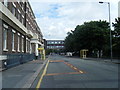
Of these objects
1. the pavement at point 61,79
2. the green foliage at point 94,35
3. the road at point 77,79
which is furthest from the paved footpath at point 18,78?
the green foliage at point 94,35

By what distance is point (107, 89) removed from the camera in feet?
29.6

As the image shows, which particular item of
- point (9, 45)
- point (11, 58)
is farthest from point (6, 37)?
point (11, 58)

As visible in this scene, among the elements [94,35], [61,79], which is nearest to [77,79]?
[61,79]

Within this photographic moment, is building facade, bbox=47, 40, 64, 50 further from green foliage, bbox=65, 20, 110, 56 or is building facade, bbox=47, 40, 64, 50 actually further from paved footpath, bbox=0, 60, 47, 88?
paved footpath, bbox=0, 60, 47, 88

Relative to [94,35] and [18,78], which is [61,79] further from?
[94,35]

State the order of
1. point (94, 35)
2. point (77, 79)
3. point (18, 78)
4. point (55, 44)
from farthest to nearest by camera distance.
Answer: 1. point (55, 44)
2. point (94, 35)
3. point (18, 78)
4. point (77, 79)

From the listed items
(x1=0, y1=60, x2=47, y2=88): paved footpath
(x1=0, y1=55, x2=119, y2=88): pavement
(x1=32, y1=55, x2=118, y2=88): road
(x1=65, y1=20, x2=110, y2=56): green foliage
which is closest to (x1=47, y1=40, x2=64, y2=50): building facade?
(x1=65, y1=20, x2=110, y2=56): green foliage

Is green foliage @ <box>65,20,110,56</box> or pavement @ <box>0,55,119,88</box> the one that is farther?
green foliage @ <box>65,20,110,56</box>

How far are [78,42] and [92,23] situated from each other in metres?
8.35

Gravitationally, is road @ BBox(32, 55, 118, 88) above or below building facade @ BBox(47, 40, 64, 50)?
below

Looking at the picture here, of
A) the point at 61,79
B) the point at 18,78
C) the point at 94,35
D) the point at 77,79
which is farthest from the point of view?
the point at 94,35

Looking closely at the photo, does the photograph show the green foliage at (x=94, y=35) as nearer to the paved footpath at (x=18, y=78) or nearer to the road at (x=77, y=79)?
the road at (x=77, y=79)

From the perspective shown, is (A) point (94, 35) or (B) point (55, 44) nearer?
(A) point (94, 35)

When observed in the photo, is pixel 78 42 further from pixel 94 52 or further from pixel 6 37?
pixel 6 37
